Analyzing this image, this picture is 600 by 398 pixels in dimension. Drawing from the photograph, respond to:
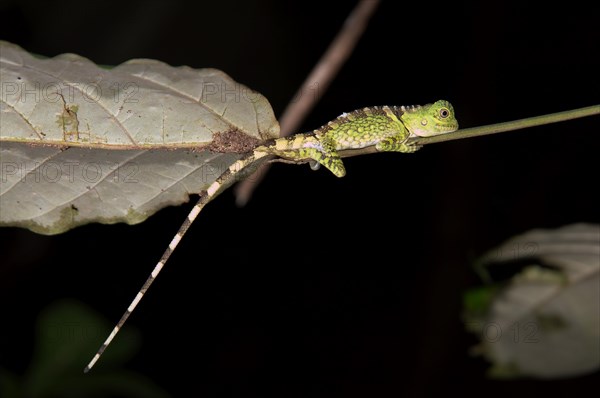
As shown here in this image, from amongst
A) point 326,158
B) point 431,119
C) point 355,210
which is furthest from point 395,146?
point 355,210

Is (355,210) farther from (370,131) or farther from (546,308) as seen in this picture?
(546,308)

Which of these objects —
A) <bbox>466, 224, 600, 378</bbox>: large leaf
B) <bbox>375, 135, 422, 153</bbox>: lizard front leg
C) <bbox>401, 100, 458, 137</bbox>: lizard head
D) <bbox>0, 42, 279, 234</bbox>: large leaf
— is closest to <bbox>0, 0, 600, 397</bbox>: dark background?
<bbox>401, 100, 458, 137</bbox>: lizard head

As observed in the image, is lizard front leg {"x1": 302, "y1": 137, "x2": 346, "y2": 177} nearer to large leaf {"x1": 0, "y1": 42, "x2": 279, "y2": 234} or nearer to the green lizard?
the green lizard

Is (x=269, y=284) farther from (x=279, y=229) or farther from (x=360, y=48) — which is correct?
(x=360, y=48)

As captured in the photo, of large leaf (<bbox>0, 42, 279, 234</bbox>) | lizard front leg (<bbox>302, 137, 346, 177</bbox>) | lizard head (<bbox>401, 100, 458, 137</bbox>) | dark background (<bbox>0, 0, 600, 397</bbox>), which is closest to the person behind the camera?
large leaf (<bbox>0, 42, 279, 234</bbox>)

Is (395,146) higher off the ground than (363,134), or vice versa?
(363,134)

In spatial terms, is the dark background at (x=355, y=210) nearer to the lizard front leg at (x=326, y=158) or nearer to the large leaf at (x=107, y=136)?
the lizard front leg at (x=326, y=158)

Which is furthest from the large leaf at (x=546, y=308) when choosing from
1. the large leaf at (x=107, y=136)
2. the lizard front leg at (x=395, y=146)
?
the large leaf at (x=107, y=136)
